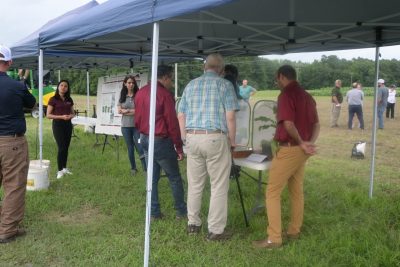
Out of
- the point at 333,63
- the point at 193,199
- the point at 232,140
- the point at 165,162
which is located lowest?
the point at 193,199

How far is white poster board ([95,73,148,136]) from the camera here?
8492 mm

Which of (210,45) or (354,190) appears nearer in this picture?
(354,190)

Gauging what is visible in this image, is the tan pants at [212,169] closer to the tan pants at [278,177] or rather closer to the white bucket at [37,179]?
the tan pants at [278,177]

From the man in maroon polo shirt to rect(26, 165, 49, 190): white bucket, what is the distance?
357 cm

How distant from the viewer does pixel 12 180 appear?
13.9 feet

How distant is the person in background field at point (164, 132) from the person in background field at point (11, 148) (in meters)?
1.20

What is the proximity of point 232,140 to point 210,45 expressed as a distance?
3591 mm

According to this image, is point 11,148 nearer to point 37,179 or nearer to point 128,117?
point 37,179

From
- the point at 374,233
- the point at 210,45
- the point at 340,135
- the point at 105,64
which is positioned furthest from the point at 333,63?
the point at 374,233

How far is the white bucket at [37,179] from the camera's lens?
240 inches

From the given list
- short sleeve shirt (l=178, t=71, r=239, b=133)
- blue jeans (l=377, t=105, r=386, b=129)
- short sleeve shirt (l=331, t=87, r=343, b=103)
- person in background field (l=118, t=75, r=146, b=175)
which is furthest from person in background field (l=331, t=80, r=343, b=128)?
short sleeve shirt (l=178, t=71, r=239, b=133)

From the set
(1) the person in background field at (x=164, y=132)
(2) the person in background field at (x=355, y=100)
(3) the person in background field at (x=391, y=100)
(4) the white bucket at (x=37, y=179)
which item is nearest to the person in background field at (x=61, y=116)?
(4) the white bucket at (x=37, y=179)

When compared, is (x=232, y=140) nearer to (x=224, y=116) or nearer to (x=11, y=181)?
(x=224, y=116)

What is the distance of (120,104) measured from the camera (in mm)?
7516
